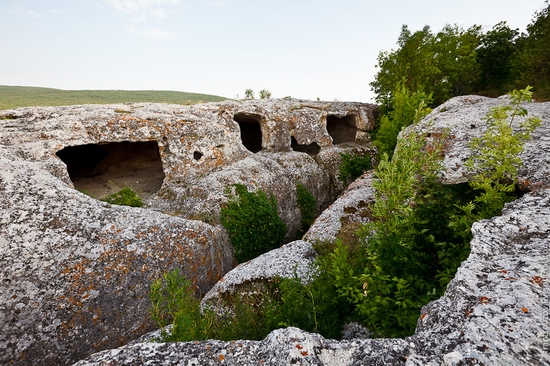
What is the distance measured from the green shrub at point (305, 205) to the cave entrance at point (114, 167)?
6938 mm

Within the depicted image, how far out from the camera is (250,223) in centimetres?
1007

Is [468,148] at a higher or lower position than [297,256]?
higher

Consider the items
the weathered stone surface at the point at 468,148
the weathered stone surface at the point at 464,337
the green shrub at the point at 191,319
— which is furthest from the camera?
the weathered stone surface at the point at 468,148

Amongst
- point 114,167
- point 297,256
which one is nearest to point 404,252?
point 297,256

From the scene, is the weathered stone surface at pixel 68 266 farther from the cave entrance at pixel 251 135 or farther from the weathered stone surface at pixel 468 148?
the cave entrance at pixel 251 135

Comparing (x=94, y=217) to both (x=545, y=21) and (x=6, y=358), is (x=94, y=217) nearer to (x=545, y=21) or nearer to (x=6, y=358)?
(x=6, y=358)

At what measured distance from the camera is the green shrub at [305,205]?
12875mm

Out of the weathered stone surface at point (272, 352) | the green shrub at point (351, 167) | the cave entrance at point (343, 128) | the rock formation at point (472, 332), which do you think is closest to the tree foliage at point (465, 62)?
the cave entrance at point (343, 128)

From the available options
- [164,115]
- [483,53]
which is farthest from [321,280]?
[483,53]

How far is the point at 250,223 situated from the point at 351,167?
8237mm

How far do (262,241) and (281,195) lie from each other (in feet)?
9.45

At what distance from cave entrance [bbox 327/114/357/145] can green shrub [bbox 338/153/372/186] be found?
3652 mm

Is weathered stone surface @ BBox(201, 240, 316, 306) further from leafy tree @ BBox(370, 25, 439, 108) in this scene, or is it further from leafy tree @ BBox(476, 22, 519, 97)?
leafy tree @ BBox(476, 22, 519, 97)

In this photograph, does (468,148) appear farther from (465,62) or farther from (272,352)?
(465,62)
